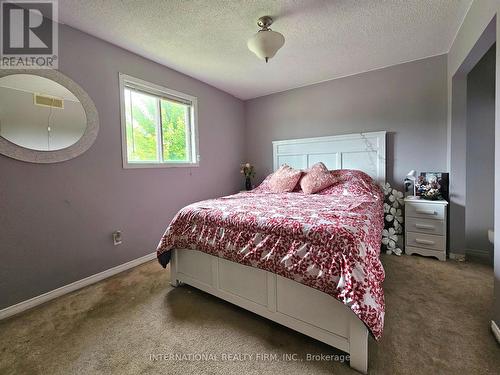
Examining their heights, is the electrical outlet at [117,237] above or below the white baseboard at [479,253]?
above

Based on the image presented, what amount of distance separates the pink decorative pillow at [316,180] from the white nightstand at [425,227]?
93cm

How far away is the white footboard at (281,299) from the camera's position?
122cm

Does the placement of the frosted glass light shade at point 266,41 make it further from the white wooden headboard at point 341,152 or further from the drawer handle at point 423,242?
the drawer handle at point 423,242

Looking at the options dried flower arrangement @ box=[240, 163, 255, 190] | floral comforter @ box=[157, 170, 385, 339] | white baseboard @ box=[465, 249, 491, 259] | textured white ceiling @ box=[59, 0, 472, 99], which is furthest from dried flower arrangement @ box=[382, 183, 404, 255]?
dried flower arrangement @ box=[240, 163, 255, 190]

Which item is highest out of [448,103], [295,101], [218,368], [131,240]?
[295,101]

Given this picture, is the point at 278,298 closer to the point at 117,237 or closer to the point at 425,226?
the point at 117,237

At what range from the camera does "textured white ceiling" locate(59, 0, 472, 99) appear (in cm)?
185

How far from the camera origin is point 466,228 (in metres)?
2.67

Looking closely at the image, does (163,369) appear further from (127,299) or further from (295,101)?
(295,101)

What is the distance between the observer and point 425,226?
258cm

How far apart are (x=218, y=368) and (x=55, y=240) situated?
1.83 metres

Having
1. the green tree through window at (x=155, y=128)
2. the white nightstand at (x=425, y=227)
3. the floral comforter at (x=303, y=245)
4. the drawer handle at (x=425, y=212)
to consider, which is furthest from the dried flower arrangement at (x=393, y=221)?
the green tree through window at (x=155, y=128)

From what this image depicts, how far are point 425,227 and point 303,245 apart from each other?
2.12m

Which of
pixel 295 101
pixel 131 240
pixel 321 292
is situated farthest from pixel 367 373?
pixel 295 101
